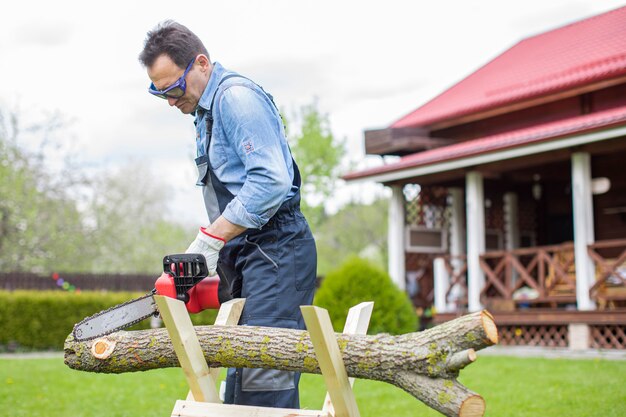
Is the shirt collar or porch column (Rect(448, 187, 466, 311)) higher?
the shirt collar

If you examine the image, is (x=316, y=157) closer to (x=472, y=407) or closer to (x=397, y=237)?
(x=397, y=237)

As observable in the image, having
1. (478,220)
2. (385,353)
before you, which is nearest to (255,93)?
(385,353)

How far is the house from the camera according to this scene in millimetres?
12820

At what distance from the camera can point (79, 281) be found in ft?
69.5

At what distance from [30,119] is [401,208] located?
17218mm

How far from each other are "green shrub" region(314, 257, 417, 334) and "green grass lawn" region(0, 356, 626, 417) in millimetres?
2728

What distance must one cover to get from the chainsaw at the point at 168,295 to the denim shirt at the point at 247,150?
0.28 m

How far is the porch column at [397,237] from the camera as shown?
16.4 metres

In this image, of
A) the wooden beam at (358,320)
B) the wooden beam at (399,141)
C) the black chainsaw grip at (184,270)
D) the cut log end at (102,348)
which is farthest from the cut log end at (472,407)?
the wooden beam at (399,141)

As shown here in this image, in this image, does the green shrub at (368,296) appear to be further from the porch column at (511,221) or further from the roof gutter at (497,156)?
the porch column at (511,221)

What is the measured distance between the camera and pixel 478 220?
1470 cm

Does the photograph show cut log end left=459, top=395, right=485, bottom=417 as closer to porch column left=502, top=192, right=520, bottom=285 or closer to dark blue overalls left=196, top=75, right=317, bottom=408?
dark blue overalls left=196, top=75, right=317, bottom=408


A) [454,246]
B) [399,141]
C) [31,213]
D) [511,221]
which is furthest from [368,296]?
[31,213]

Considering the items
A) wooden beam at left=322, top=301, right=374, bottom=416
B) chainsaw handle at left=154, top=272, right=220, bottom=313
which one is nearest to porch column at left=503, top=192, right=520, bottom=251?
chainsaw handle at left=154, top=272, right=220, bottom=313
